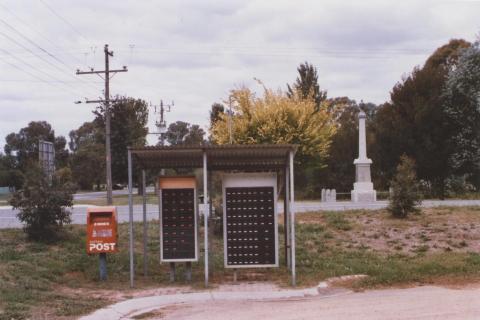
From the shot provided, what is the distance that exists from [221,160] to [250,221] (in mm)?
1469

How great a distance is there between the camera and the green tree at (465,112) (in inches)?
1369

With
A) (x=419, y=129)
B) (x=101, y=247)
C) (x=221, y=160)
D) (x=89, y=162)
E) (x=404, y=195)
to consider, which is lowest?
(x=101, y=247)

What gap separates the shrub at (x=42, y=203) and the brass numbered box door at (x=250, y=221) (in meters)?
4.50

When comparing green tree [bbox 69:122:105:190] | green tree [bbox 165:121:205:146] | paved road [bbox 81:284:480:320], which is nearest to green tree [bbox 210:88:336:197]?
paved road [bbox 81:284:480:320]

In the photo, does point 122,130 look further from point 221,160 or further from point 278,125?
point 221,160

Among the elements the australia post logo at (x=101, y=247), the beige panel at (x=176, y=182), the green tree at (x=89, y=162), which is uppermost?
the green tree at (x=89, y=162)

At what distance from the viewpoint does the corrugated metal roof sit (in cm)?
1091

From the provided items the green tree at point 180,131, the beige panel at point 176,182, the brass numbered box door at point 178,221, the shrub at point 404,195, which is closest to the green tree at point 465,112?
the shrub at point 404,195

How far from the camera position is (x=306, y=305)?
952cm

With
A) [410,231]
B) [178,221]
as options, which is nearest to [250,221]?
[178,221]

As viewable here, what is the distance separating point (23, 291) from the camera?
390 inches

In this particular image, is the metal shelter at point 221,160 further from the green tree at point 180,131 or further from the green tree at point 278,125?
the green tree at point 180,131

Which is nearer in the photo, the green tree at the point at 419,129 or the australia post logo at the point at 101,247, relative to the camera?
the australia post logo at the point at 101,247

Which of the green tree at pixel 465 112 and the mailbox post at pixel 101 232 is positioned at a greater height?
the green tree at pixel 465 112
